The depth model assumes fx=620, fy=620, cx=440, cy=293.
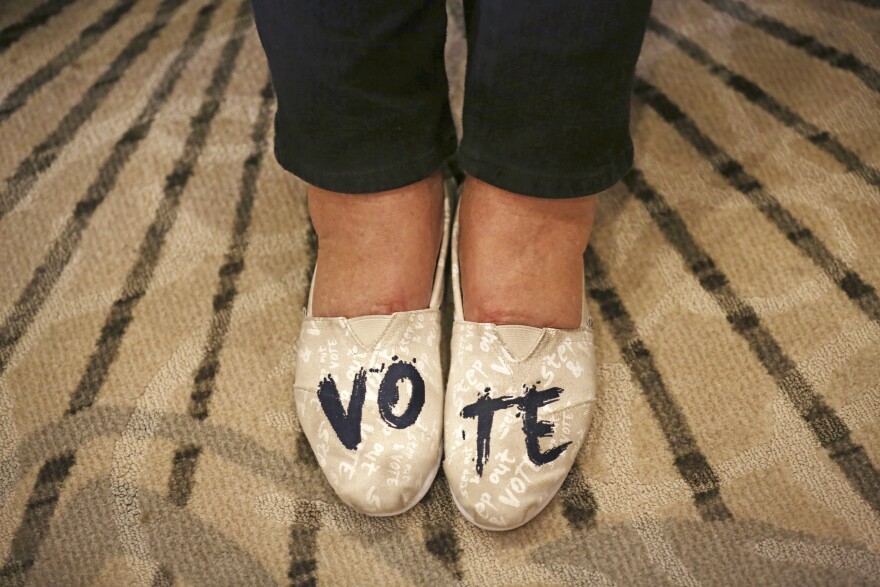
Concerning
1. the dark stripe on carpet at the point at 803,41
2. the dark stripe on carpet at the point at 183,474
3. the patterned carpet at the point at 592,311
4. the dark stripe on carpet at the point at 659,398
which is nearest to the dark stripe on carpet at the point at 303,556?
the patterned carpet at the point at 592,311

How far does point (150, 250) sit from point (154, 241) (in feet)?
0.04

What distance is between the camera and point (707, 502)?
0.55 meters

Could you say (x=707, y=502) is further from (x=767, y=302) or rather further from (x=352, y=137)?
(x=352, y=137)

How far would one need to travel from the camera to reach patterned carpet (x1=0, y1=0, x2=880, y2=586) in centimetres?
54

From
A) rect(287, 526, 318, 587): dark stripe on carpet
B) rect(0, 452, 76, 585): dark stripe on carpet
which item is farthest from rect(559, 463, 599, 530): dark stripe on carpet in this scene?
rect(0, 452, 76, 585): dark stripe on carpet

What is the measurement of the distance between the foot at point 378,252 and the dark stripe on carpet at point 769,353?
1.01 ft

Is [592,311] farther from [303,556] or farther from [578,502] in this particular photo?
[303,556]

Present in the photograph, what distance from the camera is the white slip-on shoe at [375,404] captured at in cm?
52

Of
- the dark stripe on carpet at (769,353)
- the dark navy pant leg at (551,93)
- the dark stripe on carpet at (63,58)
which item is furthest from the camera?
the dark stripe on carpet at (63,58)

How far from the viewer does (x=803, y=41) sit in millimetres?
912

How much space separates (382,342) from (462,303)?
0.30 feet

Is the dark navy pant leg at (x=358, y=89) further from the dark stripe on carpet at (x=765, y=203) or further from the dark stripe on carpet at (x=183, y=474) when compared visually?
the dark stripe on carpet at (x=765, y=203)

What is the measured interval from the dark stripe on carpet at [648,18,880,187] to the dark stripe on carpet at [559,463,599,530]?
518 millimetres

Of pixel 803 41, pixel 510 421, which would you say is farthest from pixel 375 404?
pixel 803 41
